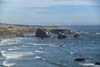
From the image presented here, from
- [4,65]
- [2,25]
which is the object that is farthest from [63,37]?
[4,65]

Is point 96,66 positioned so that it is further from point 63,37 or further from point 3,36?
point 3,36

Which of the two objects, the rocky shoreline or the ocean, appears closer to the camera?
the ocean

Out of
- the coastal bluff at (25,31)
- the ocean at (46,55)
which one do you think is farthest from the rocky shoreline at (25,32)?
the ocean at (46,55)

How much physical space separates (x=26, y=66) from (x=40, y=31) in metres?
58.9

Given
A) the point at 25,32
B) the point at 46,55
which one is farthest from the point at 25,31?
the point at 46,55

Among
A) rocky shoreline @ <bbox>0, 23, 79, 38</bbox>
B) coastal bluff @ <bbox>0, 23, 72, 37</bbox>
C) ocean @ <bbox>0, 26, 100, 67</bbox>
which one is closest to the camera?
ocean @ <bbox>0, 26, 100, 67</bbox>

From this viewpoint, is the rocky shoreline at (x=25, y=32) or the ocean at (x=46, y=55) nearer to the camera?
the ocean at (x=46, y=55)

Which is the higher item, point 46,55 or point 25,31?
point 25,31

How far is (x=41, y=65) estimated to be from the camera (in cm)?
3703

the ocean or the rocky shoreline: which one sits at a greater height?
the rocky shoreline

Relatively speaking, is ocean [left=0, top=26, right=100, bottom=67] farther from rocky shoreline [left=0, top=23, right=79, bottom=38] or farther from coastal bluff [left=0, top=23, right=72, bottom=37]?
coastal bluff [left=0, top=23, right=72, bottom=37]

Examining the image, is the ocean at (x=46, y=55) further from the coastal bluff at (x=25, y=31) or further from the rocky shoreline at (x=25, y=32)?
the coastal bluff at (x=25, y=31)

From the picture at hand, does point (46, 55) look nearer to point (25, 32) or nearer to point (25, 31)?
point (25, 32)

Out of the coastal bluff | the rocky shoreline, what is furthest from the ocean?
the coastal bluff
